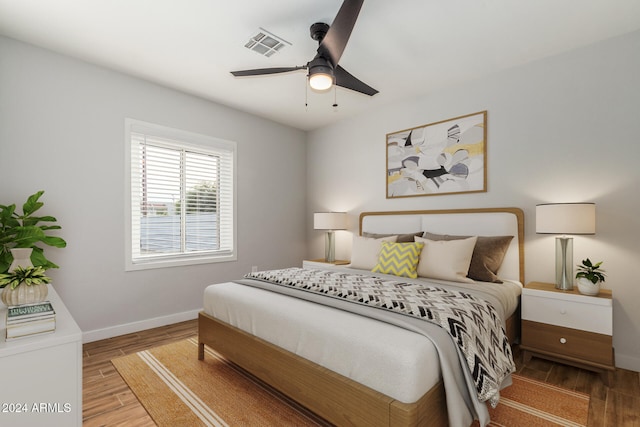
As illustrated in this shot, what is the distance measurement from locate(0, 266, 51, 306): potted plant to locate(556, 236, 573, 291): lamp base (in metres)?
3.42

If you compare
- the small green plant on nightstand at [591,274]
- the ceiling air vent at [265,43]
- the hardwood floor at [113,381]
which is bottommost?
the hardwood floor at [113,381]

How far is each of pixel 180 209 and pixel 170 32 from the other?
189 cm

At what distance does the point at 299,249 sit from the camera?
4996 millimetres

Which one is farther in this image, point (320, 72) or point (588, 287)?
point (588, 287)

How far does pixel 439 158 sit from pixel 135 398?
3.46 m

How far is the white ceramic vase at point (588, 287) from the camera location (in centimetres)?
232

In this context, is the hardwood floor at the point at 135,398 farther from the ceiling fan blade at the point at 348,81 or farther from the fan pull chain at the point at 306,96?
the fan pull chain at the point at 306,96

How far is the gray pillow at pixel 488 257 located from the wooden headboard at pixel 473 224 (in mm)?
120

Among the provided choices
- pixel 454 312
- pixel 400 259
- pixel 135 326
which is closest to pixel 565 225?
pixel 400 259

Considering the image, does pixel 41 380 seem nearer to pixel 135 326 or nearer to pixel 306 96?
pixel 135 326

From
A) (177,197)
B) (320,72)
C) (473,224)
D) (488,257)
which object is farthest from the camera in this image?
(177,197)

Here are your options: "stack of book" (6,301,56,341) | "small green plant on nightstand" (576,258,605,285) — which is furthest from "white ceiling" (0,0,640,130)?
"stack of book" (6,301,56,341)

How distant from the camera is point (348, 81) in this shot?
2.45 meters

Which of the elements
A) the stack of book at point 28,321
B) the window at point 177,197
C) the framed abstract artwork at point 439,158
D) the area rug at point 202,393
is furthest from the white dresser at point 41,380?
the framed abstract artwork at point 439,158
